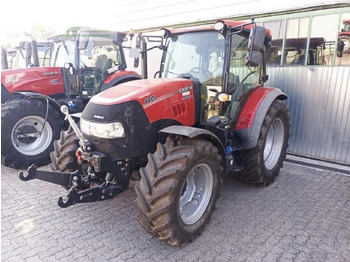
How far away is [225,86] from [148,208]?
67.6 inches

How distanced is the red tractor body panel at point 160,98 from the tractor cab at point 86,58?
111 inches

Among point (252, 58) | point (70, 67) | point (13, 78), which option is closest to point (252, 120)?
point (252, 58)

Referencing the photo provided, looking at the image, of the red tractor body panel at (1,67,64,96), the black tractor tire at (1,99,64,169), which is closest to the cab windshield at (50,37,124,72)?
the red tractor body panel at (1,67,64,96)

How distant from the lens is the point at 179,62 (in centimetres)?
349

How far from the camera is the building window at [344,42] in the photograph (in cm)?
438

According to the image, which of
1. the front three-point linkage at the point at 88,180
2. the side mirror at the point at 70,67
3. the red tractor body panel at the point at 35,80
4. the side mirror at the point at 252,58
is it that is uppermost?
the side mirror at the point at 252,58

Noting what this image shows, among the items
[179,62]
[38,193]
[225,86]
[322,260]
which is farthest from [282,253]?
[38,193]

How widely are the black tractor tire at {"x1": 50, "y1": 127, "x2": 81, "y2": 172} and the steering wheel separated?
1.67 meters

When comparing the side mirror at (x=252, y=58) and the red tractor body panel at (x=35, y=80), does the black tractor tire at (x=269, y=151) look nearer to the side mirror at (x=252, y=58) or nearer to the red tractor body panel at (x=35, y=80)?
the side mirror at (x=252, y=58)

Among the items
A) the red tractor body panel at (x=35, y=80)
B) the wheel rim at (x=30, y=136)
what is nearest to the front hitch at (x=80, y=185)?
the wheel rim at (x=30, y=136)

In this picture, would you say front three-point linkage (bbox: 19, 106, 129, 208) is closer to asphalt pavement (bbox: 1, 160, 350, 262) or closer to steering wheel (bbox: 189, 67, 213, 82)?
asphalt pavement (bbox: 1, 160, 350, 262)

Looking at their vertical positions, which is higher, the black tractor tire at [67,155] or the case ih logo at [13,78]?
the case ih logo at [13,78]

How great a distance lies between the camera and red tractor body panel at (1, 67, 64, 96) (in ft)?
16.0

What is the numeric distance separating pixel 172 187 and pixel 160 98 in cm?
99
